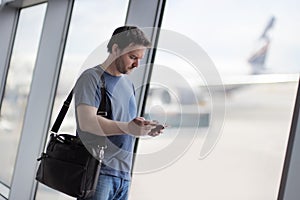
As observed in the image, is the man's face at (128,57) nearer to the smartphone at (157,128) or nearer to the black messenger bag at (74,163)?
the black messenger bag at (74,163)

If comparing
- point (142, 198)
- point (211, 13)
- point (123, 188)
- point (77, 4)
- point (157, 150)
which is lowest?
point (142, 198)

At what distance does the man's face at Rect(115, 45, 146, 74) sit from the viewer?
1.50 metres

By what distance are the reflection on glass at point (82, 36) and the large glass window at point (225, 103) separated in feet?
2.05

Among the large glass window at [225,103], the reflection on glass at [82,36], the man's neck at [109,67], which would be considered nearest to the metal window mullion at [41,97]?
the reflection on glass at [82,36]

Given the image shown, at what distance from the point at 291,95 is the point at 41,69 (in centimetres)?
213

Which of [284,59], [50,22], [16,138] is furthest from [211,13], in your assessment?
[16,138]

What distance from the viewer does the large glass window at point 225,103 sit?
1.59 metres

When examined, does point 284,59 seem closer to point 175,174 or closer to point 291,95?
point 291,95

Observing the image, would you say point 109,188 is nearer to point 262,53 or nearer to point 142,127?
point 142,127

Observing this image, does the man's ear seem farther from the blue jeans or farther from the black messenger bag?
the blue jeans

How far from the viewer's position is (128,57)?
151 cm

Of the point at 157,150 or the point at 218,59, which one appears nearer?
the point at 157,150

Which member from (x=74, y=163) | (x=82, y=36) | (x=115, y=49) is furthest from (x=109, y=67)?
(x=82, y=36)

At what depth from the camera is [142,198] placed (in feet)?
6.88
